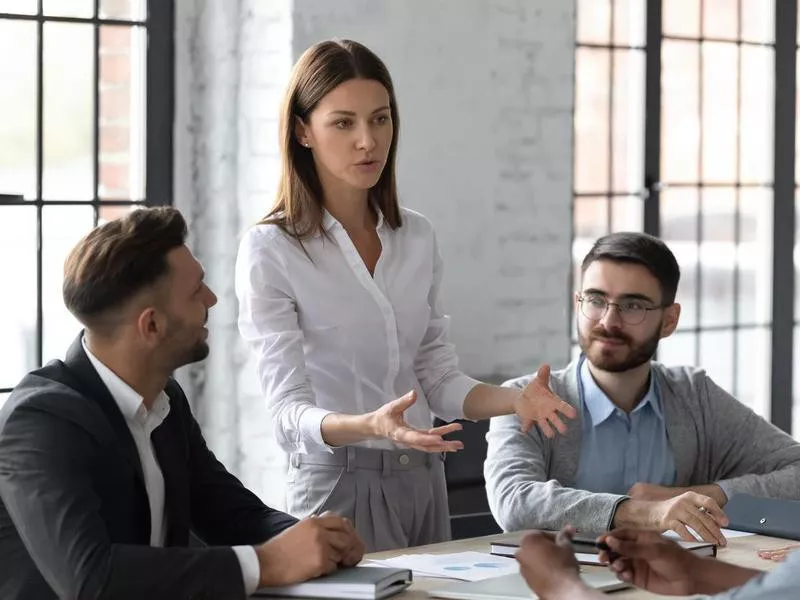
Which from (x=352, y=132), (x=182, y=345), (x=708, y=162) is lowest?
(x=182, y=345)

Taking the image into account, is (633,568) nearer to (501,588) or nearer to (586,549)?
(501,588)

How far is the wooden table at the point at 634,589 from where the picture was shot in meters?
2.31

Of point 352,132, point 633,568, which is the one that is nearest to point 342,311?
point 352,132

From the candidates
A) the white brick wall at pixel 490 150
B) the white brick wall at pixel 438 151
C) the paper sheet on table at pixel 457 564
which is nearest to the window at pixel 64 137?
the white brick wall at pixel 438 151

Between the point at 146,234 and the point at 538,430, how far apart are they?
1018mm

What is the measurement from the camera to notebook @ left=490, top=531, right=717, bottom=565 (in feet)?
8.18

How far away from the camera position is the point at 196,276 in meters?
2.40

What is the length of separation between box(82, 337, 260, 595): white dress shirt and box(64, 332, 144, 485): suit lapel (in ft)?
0.05

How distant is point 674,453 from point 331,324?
802 mm

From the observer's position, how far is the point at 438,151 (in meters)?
4.12

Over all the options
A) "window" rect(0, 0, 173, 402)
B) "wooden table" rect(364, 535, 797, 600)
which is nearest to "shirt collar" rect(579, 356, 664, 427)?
"wooden table" rect(364, 535, 797, 600)

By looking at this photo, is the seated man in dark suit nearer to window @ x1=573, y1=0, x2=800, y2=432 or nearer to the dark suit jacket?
the dark suit jacket

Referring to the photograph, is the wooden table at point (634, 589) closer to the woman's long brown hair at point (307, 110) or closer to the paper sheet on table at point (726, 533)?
the paper sheet on table at point (726, 533)

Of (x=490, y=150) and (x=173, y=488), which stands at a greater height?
(x=490, y=150)
